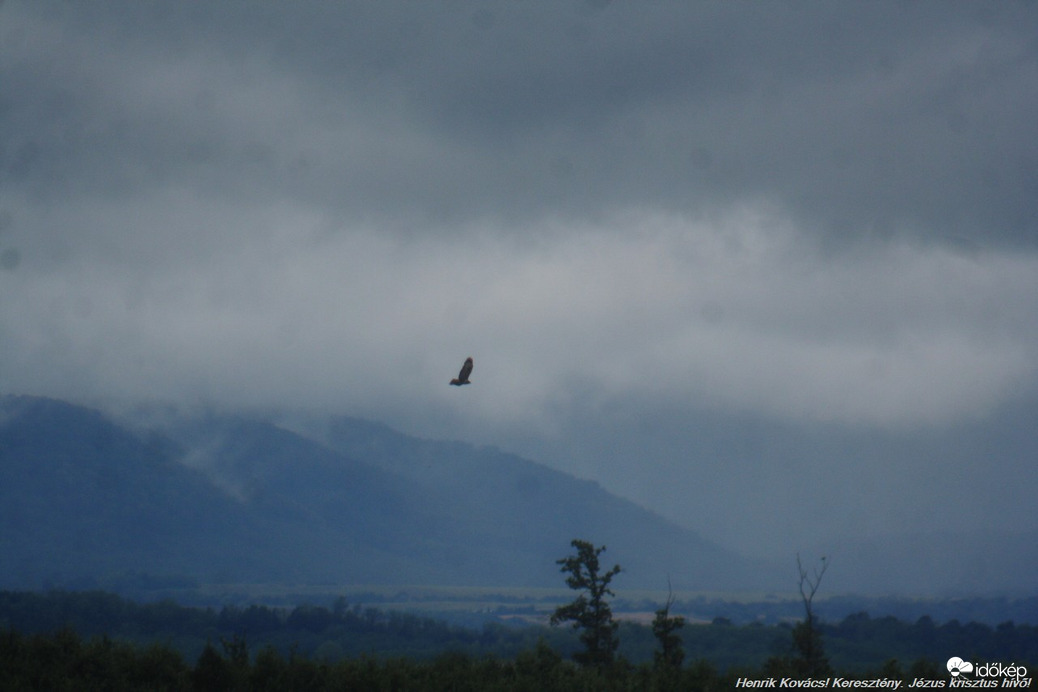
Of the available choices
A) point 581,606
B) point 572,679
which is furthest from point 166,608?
point 572,679

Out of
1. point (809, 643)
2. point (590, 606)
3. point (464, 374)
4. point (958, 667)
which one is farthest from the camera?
point (590, 606)

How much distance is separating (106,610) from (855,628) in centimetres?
15348

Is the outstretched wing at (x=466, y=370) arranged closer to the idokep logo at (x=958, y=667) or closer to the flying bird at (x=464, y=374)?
the flying bird at (x=464, y=374)

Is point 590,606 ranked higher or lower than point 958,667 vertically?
higher

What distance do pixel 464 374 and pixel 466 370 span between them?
136mm

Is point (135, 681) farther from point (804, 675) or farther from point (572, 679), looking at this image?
point (804, 675)

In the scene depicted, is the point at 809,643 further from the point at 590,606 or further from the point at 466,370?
the point at 466,370

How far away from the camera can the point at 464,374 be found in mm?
21562

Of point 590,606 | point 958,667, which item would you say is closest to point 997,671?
point 958,667

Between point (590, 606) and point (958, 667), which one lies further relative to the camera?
point (590, 606)

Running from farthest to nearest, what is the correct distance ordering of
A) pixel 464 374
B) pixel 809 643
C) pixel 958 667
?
1. pixel 809 643
2. pixel 958 667
3. pixel 464 374

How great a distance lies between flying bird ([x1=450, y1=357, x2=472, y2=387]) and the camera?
2119 cm

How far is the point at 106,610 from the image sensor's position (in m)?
173

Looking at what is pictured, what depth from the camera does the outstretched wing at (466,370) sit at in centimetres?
2145
